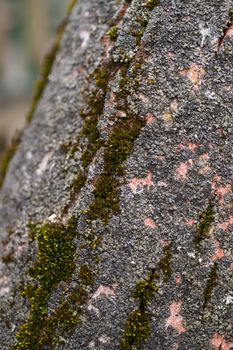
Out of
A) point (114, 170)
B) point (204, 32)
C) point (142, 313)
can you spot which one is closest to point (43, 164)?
point (114, 170)

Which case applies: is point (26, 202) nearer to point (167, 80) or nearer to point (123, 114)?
point (123, 114)

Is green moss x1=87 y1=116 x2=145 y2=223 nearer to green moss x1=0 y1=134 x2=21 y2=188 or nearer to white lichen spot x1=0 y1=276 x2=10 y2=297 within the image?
white lichen spot x1=0 y1=276 x2=10 y2=297

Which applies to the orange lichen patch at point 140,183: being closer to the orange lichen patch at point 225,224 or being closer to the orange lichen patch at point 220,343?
the orange lichen patch at point 225,224

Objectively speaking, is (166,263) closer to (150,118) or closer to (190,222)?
(190,222)

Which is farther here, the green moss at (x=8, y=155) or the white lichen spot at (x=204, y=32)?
the green moss at (x=8, y=155)

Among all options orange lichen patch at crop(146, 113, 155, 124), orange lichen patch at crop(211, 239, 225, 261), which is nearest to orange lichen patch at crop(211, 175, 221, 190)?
orange lichen patch at crop(211, 239, 225, 261)

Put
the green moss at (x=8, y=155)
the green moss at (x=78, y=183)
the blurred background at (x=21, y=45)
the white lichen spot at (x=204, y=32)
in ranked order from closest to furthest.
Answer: the white lichen spot at (x=204, y=32) → the green moss at (x=78, y=183) → the green moss at (x=8, y=155) → the blurred background at (x=21, y=45)

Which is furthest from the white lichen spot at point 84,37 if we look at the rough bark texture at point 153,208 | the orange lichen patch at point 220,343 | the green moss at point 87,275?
the orange lichen patch at point 220,343
